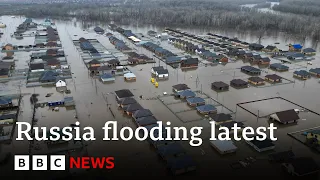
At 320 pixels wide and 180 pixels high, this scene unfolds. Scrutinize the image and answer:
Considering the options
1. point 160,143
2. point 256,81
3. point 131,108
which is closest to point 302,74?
point 256,81

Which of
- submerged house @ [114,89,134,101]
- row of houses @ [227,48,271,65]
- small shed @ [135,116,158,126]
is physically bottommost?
small shed @ [135,116,158,126]

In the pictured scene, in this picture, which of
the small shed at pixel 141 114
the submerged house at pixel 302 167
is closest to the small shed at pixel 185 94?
the small shed at pixel 141 114

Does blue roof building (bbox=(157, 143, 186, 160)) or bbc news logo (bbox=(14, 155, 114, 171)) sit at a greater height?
blue roof building (bbox=(157, 143, 186, 160))

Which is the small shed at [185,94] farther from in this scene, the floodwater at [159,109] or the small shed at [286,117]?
the small shed at [286,117]

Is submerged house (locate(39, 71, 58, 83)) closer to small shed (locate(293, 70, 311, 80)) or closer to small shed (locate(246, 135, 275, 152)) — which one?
small shed (locate(246, 135, 275, 152))

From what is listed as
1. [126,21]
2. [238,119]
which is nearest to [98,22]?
[126,21]

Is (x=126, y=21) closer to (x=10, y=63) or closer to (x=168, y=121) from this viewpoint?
(x=10, y=63)

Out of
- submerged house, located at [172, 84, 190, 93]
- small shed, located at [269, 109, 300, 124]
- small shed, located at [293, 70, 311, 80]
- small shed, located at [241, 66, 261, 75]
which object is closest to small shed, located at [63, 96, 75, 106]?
submerged house, located at [172, 84, 190, 93]
